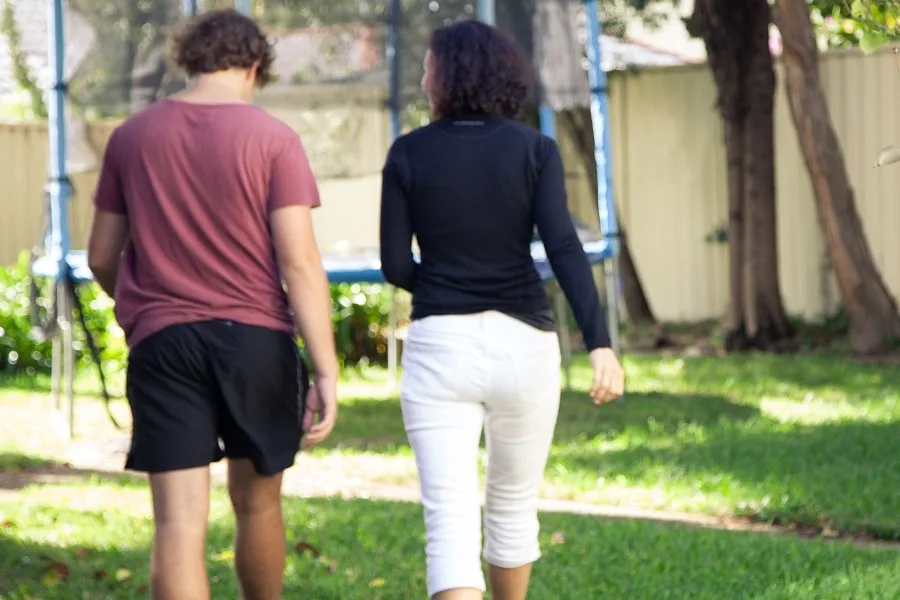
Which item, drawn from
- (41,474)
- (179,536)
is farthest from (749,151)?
(179,536)

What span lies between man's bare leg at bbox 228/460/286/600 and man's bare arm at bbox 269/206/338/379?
1.02 feet

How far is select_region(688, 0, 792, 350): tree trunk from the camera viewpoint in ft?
40.5

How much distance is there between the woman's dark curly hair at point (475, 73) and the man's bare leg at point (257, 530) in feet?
3.17

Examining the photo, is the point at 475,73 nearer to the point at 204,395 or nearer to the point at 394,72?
the point at 204,395

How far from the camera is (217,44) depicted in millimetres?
3859

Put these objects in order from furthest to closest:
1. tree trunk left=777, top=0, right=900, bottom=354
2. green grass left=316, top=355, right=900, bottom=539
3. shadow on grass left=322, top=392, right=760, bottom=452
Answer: tree trunk left=777, top=0, right=900, bottom=354
shadow on grass left=322, top=392, right=760, bottom=452
green grass left=316, top=355, right=900, bottom=539

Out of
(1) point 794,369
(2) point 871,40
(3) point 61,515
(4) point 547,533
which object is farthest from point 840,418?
(2) point 871,40

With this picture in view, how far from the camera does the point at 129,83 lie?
9969 mm

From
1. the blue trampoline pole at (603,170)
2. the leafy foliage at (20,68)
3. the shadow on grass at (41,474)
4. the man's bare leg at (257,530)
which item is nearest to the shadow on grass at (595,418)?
the blue trampoline pole at (603,170)

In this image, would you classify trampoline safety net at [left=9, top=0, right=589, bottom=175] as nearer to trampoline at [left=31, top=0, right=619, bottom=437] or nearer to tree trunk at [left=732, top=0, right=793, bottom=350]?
trampoline at [left=31, top=0, right=619, bottom=437]

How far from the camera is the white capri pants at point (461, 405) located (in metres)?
3.73

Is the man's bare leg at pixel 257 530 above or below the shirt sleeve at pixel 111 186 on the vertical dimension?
below

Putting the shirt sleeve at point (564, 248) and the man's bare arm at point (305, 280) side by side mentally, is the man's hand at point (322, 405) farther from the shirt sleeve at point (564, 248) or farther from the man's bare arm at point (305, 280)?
the shirt sleeve at point (564, 248)

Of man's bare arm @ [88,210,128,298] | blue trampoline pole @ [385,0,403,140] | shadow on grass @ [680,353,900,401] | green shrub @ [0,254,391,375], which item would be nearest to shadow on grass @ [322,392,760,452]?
shadow on grass @ [680,353,900,401]
